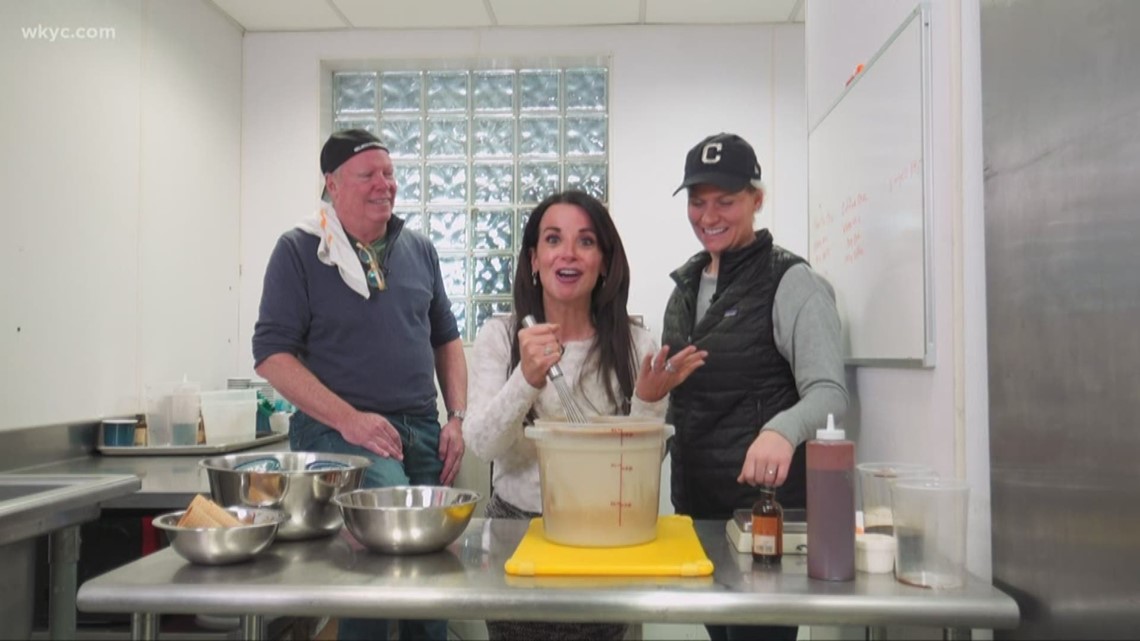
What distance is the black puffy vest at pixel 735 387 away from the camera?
1494mm

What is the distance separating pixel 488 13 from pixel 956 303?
7.96ft

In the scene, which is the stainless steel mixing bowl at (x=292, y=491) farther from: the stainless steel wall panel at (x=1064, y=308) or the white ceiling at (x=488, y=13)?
the white ceiling at (x=488, y=13)

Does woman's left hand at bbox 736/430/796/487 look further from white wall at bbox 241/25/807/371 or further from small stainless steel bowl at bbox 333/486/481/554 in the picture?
white wall at bbox 241/25/807/371

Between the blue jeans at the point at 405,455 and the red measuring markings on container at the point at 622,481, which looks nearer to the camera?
the red measuring markings on container at the point at 622,481

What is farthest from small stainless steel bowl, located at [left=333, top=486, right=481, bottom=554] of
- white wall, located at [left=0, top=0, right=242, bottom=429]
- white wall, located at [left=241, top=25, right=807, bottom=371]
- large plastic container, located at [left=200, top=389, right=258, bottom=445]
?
white wall, located at [left=241, top=25, right=807, bottom=371]

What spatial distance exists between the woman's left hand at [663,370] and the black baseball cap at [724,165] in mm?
339

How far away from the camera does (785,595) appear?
3.21 feet

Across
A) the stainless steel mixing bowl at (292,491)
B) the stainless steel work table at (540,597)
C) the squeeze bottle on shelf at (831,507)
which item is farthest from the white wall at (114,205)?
the squeeze bottle on shelf at (831,507)

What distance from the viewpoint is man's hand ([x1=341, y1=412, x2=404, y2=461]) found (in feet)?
6.07

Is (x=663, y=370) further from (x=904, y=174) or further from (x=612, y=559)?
(x=904, y=174)

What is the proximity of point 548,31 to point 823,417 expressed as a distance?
246 centimetres

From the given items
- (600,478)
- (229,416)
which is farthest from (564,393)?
(229,416)

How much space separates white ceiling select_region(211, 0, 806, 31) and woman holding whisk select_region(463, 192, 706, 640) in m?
1.93

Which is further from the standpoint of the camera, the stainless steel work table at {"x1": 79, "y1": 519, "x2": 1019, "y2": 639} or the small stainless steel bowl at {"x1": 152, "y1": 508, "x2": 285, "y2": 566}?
the small stainless steel bowl at {"x1": 152, "y1": 508, "x2": 285, "y2": 566}
